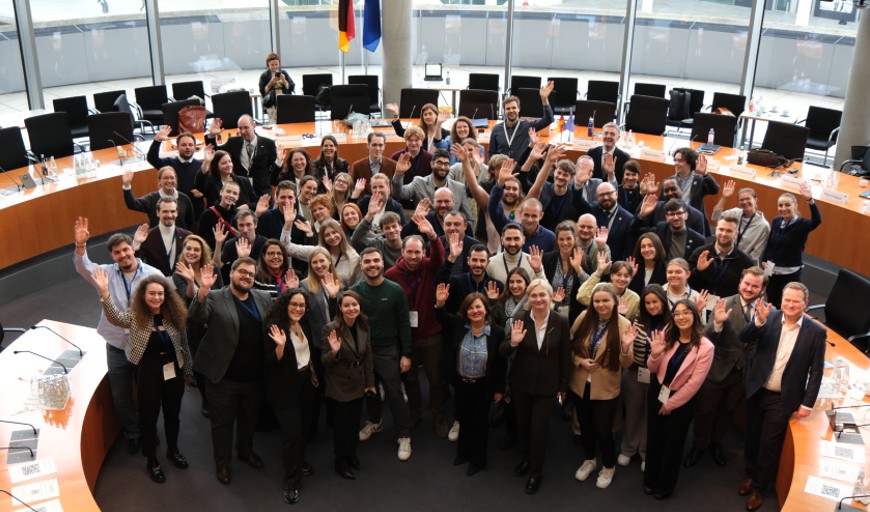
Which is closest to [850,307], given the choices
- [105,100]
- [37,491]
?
[37,491]

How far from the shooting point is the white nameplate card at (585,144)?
10.3 m

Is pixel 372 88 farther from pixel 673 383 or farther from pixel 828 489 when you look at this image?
pixel 828 489

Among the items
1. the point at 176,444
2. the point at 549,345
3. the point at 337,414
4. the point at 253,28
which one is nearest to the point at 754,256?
the point at 549,345

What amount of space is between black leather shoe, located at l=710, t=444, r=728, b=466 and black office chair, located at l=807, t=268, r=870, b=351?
1338mm

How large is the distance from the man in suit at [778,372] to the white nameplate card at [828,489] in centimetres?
57

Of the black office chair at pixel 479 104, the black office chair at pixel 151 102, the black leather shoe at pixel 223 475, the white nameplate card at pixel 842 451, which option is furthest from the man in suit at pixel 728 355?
the black office chair at pixel 151 102

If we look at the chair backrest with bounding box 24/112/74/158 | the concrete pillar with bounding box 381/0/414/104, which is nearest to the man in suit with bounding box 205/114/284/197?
the chair backrest with bounding box 24/112/74/158

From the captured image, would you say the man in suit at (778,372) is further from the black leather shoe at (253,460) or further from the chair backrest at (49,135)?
the chair backrest at (49,135)

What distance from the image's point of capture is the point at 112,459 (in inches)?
225

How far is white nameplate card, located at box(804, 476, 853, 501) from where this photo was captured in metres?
4.48

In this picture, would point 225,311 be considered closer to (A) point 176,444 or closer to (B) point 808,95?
(A) point 176,444

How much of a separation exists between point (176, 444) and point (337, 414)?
121 centimetres

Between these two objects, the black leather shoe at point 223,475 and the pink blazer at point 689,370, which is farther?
the black leather shoe at point 223,475

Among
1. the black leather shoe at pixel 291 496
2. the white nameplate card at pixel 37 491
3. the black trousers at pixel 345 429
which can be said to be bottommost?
the black leather shoe at pixel 291 496
